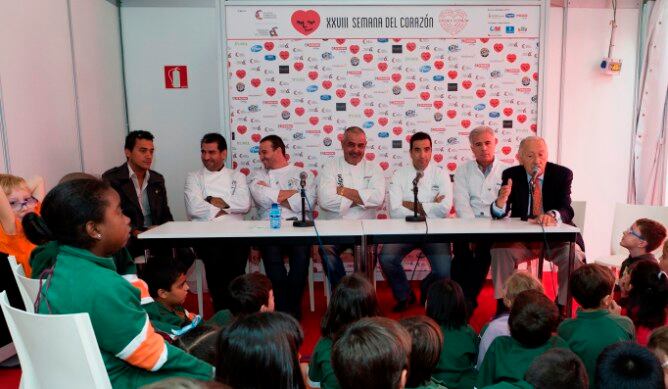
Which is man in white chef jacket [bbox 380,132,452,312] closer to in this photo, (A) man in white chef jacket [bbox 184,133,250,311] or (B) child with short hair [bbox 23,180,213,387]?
(A) man in white chef jacket [bbox 184,133,250,311]

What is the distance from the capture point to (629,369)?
Result: 61.6 inches

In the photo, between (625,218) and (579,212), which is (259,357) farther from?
(625,218)

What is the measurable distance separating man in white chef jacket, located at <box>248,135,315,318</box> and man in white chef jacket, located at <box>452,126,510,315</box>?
1.19 meters

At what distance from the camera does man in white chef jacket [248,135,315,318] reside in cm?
397

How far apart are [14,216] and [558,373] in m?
2.90

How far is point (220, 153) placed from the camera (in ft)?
14.5

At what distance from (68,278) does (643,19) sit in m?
5.37

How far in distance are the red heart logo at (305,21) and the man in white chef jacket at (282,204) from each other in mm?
1027

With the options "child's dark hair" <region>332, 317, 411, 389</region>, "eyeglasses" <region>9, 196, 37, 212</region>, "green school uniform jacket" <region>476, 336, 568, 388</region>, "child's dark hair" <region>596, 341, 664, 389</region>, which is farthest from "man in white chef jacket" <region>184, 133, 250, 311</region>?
"child's dark hair" <region>596, 341, 664, 389</region>

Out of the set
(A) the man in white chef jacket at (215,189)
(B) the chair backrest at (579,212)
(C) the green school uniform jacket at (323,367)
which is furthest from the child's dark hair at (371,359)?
(B) the chair backrest at (579,212)

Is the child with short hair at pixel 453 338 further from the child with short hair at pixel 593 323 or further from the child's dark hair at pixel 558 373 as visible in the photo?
the child's dark hair at pixel 558 373

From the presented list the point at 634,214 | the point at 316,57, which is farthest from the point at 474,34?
the point at 634,214

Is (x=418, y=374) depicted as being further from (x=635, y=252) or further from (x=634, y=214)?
(x=634, y=214)

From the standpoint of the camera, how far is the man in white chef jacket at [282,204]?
397 centimetres
